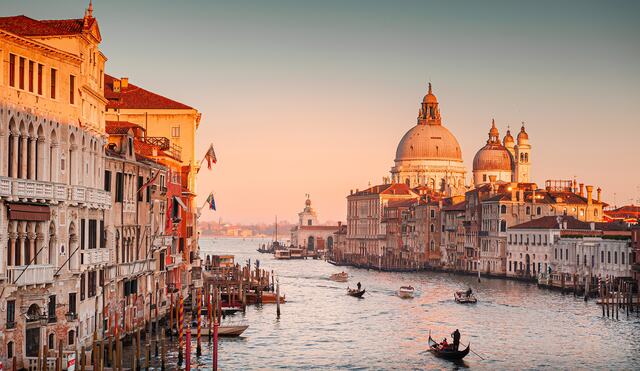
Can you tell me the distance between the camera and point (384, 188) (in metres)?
137

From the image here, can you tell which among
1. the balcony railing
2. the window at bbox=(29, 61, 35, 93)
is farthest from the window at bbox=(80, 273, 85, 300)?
the window at bbox=(29, 61, 35, 93)

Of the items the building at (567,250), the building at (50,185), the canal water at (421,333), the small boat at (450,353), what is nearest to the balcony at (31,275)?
the building at (50,185)

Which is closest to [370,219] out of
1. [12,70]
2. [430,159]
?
[430,159]

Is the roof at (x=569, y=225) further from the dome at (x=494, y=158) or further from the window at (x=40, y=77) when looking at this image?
the window at (x=40, y=77)

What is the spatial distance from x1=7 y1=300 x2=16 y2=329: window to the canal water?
9.34 m

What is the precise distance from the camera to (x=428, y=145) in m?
148

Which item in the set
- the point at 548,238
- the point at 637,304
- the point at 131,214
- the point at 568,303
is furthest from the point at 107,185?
the point at 548,238

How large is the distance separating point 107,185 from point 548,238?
52.1 meters

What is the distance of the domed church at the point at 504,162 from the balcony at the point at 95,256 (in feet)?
351

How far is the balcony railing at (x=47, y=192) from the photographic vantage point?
23.9 meters

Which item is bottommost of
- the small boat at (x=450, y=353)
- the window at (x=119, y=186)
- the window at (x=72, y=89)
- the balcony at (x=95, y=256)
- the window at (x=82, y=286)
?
the small boat at (x=450, y=353)

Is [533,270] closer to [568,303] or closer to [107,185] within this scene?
[568,303]

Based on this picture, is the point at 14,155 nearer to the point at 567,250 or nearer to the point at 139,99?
the point at 139,99

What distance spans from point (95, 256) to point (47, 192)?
13.5ft
